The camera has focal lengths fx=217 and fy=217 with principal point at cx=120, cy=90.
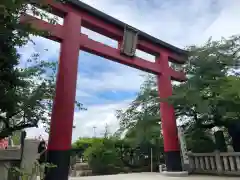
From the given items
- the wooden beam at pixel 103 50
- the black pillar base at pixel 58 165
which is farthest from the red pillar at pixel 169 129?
the black pillar base at pixel 58 165

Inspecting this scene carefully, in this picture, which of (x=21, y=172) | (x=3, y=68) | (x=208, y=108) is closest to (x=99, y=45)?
(x=3, y=68)

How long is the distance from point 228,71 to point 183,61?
6.36 ft

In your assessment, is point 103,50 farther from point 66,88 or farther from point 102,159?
point 102,159

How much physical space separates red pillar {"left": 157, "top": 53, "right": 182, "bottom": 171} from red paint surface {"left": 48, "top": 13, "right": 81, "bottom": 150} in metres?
3.69

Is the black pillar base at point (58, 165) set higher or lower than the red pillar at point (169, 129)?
lower

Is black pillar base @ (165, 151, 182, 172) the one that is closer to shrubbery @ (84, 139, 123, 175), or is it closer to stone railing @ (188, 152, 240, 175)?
stone railing @ (188, 152, 240, 175)

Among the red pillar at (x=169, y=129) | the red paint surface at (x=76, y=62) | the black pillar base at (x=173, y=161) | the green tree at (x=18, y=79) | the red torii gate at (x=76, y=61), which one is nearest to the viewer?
the green tree at (x=18, y=79)

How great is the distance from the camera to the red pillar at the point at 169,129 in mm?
7613

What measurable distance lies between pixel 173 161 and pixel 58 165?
13.9 feet

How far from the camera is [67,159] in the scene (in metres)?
5.23

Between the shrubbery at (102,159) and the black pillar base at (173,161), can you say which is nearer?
the black pillar base at (173,161)

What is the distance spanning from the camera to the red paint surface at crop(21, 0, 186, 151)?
532 cm

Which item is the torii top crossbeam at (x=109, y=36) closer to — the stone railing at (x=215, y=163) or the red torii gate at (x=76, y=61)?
the red torii gate at (x=76, y=61)

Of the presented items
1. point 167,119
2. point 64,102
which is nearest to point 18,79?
point 64,102
